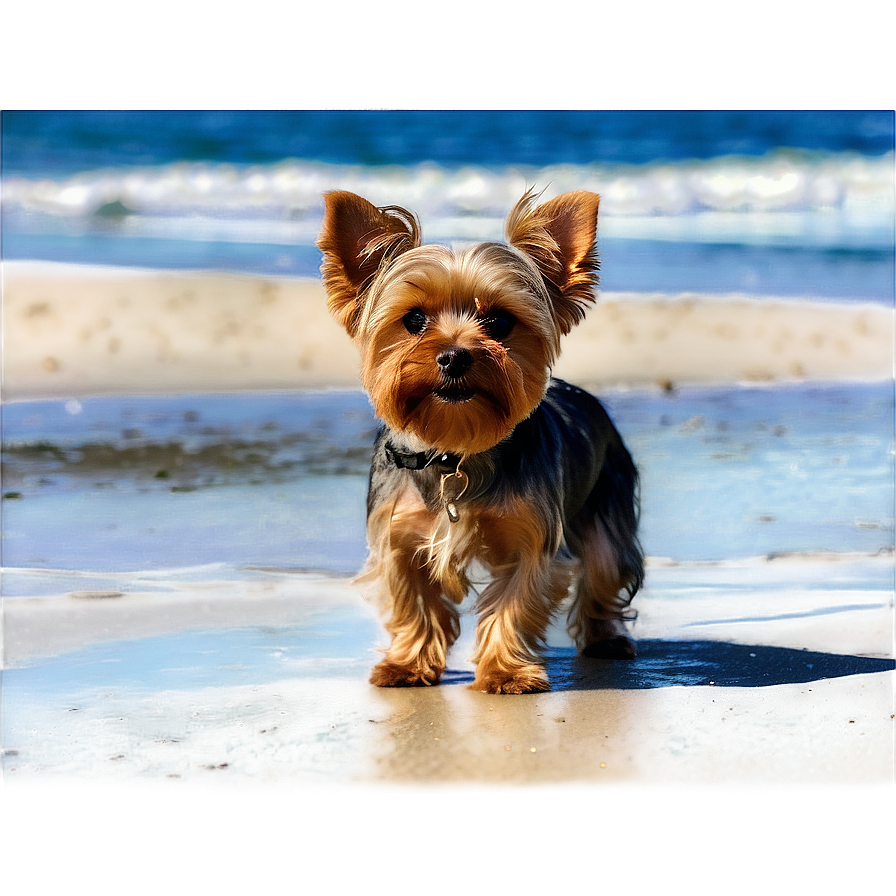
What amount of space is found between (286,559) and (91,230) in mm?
10480

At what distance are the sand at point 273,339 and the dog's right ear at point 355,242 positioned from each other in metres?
4.95

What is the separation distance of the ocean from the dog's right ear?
833 centimetres

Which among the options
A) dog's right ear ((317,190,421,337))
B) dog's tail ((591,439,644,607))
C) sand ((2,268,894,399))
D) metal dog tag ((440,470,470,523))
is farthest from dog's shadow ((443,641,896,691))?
sand ((2,268,894,399))

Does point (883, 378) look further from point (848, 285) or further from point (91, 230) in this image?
point (91, 230)

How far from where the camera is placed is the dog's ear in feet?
14.0

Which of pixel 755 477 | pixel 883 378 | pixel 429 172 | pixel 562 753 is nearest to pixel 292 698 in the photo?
pixel 562 753

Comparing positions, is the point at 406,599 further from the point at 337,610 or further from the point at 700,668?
the point at 700,668

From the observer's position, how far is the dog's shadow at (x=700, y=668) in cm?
430

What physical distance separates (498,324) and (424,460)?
0.52m

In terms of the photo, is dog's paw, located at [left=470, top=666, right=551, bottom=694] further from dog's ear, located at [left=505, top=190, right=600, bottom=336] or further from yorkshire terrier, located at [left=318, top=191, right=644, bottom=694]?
dog's ear, located at [left=505, top=190, right=600, bottom=336]

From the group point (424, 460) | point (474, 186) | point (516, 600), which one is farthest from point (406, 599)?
point (474, 186)

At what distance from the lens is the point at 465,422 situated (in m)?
4.03

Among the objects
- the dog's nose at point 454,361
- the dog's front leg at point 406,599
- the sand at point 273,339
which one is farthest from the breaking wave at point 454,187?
the dog's nose at point 454,361

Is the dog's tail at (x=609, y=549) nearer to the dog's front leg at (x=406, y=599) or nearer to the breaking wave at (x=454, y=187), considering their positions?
the dog's front leg at (x=406, y=599)
